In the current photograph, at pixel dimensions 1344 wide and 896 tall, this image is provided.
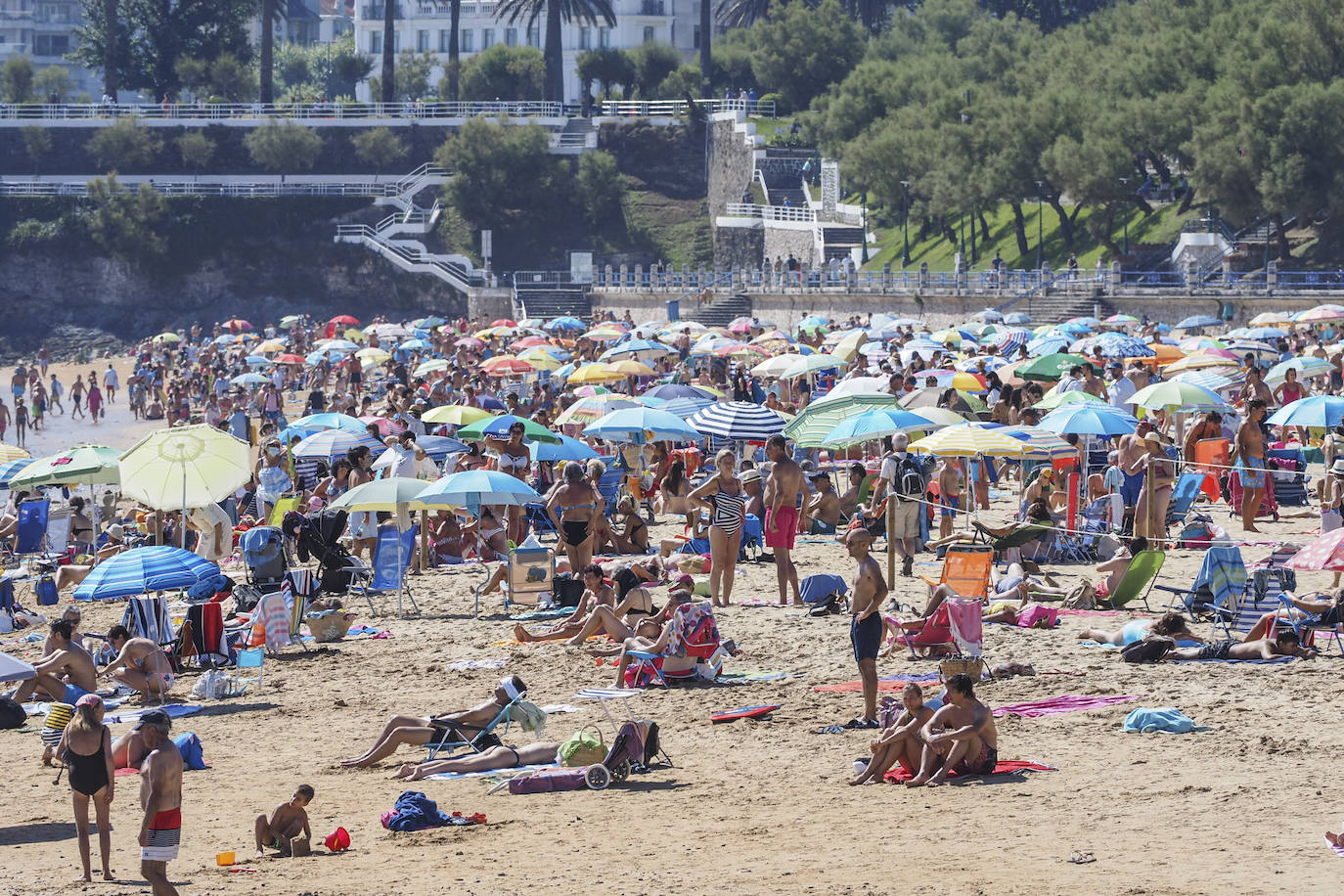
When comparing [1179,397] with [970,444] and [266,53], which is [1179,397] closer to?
[970,444]

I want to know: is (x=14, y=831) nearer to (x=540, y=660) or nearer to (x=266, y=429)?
(x=540, y=660)

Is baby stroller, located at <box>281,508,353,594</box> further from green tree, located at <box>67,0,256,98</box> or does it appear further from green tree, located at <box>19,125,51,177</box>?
green tree, located at <box>67,0,256,98</box>

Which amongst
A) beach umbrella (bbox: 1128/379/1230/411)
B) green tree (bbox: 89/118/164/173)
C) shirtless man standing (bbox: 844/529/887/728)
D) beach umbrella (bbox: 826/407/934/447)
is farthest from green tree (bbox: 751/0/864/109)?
shirtless man standing (bbox: 844/529/887/728)

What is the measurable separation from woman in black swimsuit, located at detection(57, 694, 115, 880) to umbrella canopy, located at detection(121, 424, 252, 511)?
18.2 ft

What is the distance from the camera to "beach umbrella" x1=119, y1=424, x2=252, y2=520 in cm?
1356

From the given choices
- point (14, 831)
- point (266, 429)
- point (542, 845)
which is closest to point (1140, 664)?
point (542, 845)

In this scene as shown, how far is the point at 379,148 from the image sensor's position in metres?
64.4

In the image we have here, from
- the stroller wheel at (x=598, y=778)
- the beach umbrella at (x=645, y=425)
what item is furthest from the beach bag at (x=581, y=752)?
the beach umbrella at (x=645, y=425)

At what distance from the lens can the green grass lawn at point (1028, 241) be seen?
1815 inches

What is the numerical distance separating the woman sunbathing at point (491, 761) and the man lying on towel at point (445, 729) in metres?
0.21

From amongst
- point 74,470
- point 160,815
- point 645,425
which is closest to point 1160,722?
point 160,815

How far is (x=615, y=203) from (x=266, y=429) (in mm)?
41006

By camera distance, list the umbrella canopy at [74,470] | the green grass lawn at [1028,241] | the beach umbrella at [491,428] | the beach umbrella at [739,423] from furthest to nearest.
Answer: the green grass lawn at [1028,241], the beach umbrella at [491,428], the umbrella canopy at [74,470], the beach umbrella at [739,423]

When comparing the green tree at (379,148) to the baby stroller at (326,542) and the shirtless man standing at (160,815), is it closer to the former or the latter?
the baby stroller at (326,542)
